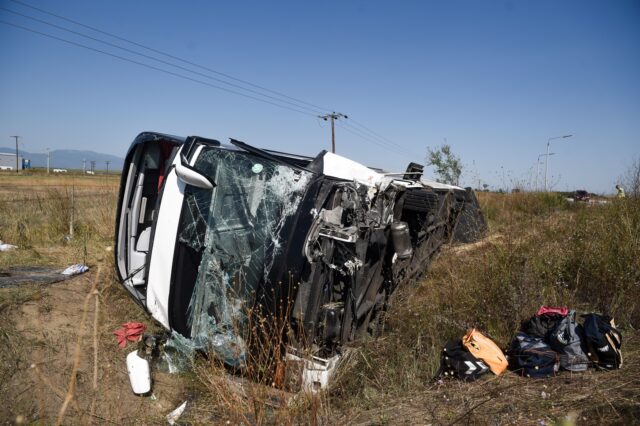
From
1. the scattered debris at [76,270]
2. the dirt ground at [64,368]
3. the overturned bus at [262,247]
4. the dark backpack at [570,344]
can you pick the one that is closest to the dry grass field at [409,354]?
the dirt ground at [64,368]

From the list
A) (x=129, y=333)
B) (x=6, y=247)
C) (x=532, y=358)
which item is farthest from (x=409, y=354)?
(x=6, y=247)

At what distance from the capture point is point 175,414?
294 cm

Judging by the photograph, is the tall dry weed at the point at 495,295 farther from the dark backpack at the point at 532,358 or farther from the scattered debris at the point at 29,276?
the scattered debris at the point at 29,276

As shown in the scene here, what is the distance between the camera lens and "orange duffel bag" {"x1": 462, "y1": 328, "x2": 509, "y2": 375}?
10.7 feet

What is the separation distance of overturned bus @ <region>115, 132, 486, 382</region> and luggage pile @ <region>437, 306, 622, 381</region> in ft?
2.74

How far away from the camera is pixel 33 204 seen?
9.31 metres

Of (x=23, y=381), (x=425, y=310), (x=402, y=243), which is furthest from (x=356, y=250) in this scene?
(x=23, y=381)

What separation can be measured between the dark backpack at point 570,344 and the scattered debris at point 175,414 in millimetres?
3077

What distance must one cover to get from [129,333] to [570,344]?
4.02 meters

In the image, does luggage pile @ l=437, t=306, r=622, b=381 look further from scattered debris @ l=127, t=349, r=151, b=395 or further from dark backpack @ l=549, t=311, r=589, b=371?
scattered debris @ l=127, t=349, r=151, b=395

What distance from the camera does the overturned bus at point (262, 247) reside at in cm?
293

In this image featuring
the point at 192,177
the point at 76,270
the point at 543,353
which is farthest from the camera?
the point at 76,270

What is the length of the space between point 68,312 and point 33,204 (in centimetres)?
678

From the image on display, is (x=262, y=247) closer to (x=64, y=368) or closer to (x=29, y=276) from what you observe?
(x=64, y=368)
